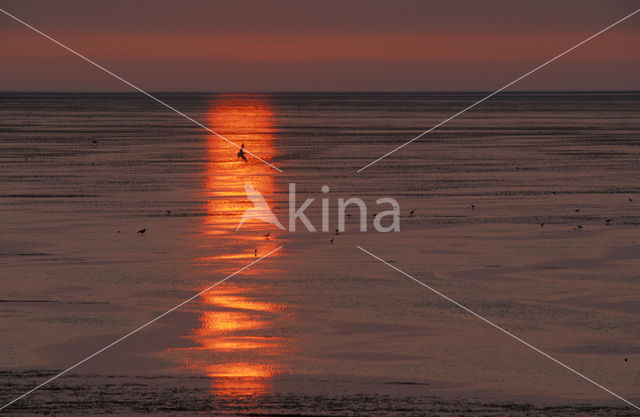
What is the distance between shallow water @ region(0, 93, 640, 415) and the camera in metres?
10.9

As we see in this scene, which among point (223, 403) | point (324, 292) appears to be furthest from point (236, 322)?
point (223, 403)

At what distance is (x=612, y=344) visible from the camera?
40.4 ft

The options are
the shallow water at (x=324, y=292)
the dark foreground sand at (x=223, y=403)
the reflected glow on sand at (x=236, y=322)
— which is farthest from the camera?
the reflected glow on sand at (x=236, y=322)

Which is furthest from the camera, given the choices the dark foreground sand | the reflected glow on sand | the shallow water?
the reflected glow on sand

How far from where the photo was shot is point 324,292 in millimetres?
15375

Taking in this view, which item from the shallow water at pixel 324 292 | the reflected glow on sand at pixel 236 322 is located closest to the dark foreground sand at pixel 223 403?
the shallow water at pixel 324 292

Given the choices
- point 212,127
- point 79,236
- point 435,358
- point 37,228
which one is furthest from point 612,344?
point 212,127

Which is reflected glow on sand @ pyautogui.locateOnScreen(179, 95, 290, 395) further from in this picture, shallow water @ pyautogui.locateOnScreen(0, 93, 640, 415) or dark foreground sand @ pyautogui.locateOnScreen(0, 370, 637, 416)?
dark foreground sand @ pyautogui.locateOnScreen(0, 370, 637, 416)

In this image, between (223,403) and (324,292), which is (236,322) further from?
(223,403)

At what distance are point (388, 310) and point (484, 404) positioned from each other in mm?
4149

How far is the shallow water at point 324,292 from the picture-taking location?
35.8ft

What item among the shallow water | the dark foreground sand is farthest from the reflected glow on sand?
the dark foreground sand

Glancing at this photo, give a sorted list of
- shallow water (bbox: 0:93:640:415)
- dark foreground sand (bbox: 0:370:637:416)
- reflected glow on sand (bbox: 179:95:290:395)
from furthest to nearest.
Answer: reflected glow on sand (bbox: 179:95:290:395) < shallow water (bbox: 0:93:640:415) < dark foreground sand (bbox: 0:370:637:416)

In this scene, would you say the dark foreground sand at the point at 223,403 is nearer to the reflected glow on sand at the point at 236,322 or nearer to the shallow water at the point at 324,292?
the shallow water at the point at 324,292
